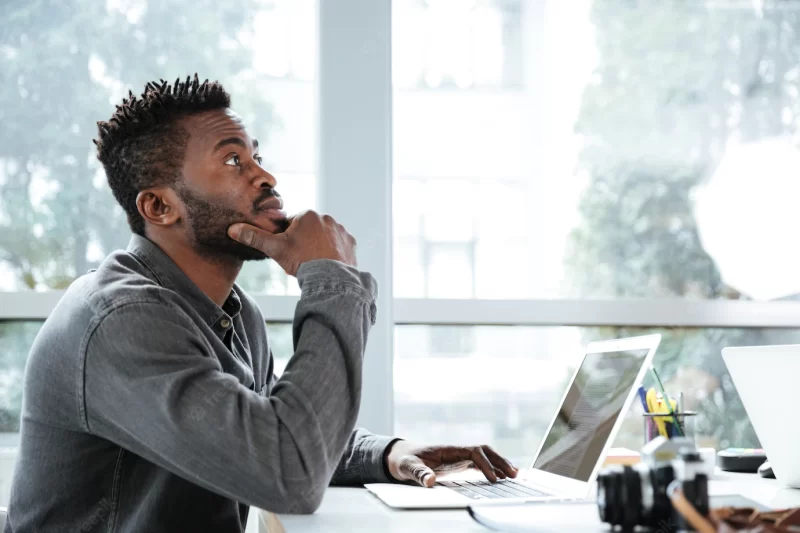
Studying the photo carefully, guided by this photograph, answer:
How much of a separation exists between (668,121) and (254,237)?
154 centimetres

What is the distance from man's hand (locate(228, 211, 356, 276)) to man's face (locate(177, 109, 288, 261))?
0.08ft

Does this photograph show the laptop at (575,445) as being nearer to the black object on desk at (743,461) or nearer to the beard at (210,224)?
the black object on desk at (743,461)

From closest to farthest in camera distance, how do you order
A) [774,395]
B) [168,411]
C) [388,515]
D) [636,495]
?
[636,495] → [168,411] → [388,515] → [774,395]

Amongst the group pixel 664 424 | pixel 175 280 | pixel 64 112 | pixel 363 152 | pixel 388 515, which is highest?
pixel 64 112

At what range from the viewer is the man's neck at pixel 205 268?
1491 mm

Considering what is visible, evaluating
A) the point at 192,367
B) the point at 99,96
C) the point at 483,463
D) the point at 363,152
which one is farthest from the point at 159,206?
the point at 99,96

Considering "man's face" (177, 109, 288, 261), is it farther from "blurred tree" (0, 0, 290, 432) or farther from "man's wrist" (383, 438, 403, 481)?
"blurred tree" (0, 0, 290, 432)

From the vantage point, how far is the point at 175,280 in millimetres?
1441

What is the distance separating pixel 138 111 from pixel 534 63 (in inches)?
55.1

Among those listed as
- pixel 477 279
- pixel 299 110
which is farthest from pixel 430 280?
pixel 299 110

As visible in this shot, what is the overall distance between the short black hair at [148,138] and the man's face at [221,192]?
0.9 inches

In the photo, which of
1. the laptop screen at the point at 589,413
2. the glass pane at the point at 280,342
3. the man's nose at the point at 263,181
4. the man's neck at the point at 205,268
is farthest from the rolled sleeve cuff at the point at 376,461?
the glass pane at the point at 280,342

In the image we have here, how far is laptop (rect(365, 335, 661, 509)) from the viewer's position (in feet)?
4.20

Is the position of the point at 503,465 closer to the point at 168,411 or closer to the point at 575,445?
the point at 575,445
